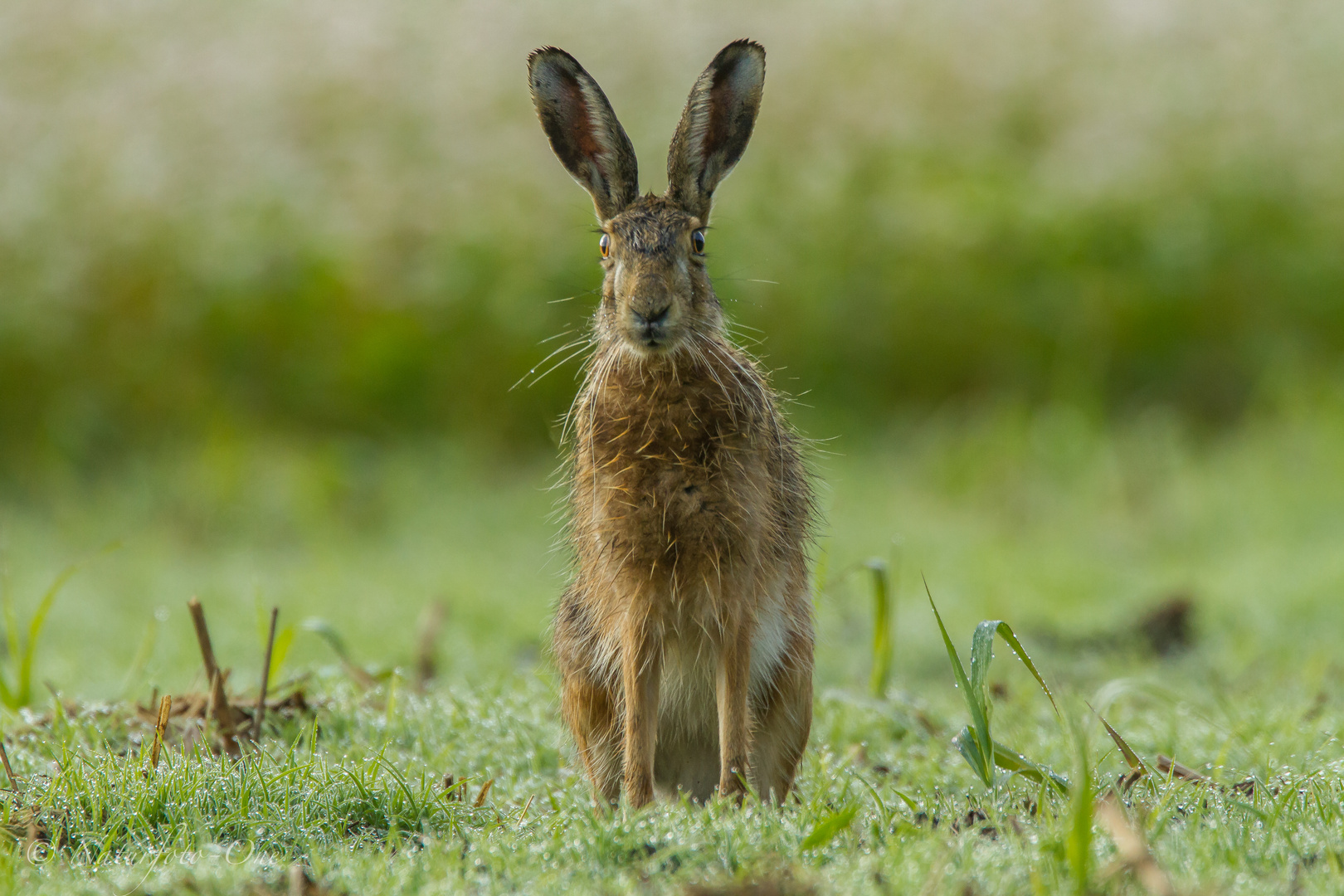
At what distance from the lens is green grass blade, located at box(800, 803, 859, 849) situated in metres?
2.65

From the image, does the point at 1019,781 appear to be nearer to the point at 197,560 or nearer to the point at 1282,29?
the point at 197,560

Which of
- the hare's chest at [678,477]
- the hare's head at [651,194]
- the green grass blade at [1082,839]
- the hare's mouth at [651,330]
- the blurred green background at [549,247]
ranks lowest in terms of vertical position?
the green grass blade at [1082,839]

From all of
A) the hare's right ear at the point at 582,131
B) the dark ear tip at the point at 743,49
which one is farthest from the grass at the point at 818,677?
the dark ear tip at the point at 743,49

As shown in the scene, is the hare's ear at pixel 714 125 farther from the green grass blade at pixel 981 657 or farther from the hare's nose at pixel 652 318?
the green grass blade at pixel 981 657

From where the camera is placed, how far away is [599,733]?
3.66 m

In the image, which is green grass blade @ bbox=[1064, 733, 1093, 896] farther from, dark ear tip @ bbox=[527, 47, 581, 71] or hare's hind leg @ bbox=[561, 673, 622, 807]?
dark ear tip @ bbox=[527, 47, 581, 71]

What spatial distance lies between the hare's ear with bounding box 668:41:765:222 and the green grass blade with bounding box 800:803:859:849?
165 centimetres

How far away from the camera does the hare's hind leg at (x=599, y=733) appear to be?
11.9 ft

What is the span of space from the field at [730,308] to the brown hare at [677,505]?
198 centimetres

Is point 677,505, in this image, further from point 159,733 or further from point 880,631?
point 159,733

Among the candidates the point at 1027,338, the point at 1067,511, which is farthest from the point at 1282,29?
the point at 1067,511

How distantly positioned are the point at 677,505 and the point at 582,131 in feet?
3.63

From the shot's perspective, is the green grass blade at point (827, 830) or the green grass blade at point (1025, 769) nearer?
the green grass blade at point (827, 830)

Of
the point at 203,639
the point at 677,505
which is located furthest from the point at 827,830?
the point at 203,639
